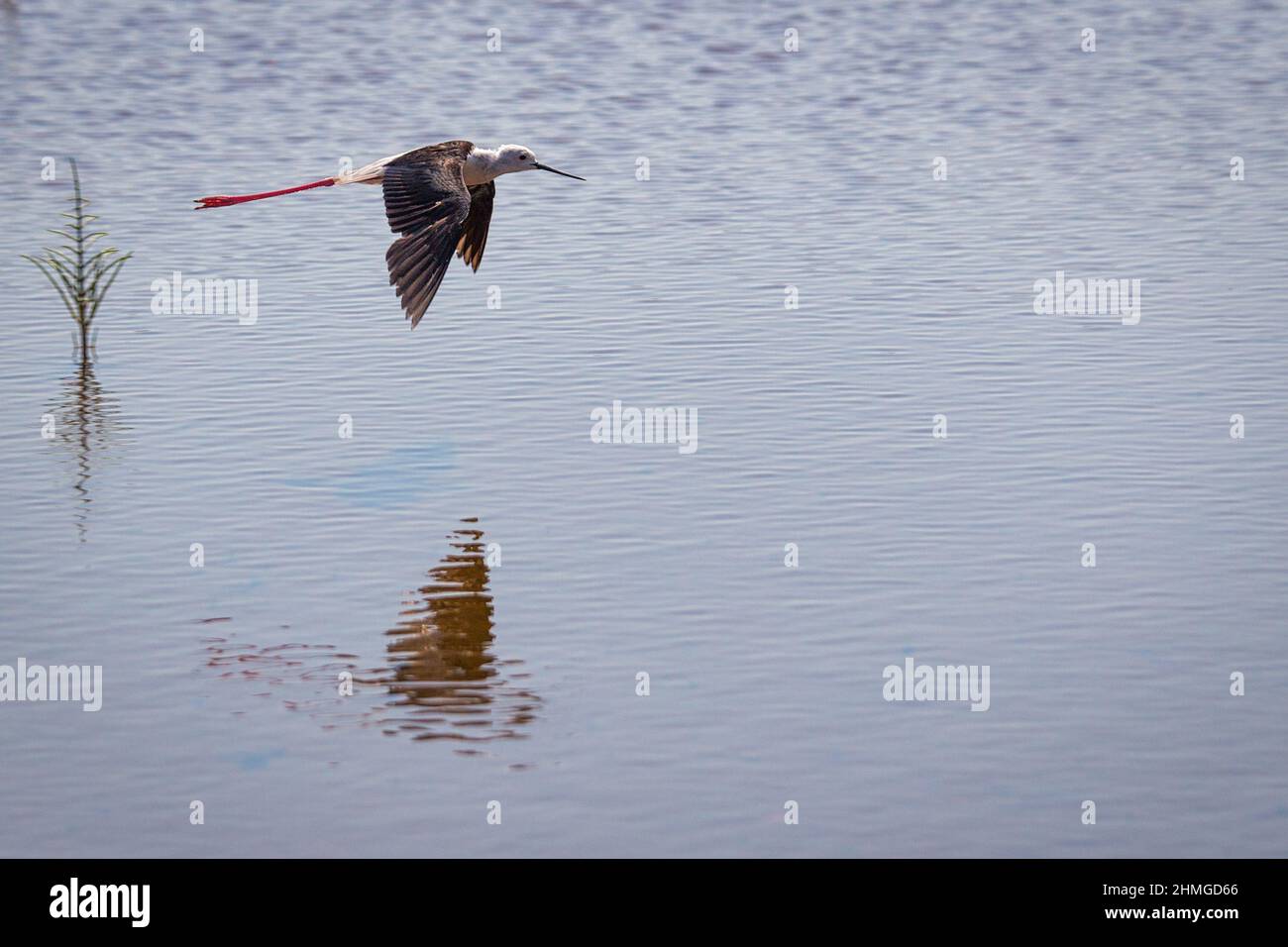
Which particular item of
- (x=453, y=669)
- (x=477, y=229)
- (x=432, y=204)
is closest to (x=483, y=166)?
(x=477, y=229)

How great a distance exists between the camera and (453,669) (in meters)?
8.91

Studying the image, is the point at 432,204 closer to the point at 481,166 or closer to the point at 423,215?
the point at 423,215

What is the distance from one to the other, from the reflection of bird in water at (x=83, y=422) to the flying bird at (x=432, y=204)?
1957mm

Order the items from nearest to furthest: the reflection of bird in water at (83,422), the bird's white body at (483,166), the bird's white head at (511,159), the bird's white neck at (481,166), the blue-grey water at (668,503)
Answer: the blue-grey water at (668,503), the reflection of bird in water at (83,422), the bird's white body at (483,166), the bird's white neck at (481,166), the bird's white head at (511,159)

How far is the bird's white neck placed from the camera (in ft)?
39.4

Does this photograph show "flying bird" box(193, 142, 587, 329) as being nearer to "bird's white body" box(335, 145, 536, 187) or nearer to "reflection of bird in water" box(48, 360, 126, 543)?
"bird's white body" box(335, 145, 536, 187)

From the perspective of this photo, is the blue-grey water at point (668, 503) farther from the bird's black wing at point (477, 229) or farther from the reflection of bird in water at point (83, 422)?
the bird's black wing at point (477, 229)

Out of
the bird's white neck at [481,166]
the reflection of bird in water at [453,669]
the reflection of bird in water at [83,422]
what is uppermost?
the bird's white neck at [481,166]

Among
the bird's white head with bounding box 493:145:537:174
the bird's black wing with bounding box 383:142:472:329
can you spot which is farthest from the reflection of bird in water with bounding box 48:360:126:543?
the bird's white head with bounding box 493:145:537:174

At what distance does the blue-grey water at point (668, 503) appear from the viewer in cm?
781

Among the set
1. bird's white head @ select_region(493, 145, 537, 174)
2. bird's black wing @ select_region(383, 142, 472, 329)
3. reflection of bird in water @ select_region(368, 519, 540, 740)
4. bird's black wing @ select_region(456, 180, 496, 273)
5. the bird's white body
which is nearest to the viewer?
reflection of bird in water @ select_region(368, 519, 540, 740)

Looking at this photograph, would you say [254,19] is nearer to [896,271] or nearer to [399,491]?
[896,271]

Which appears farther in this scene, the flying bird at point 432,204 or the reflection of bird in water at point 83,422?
the reflection of bird in water at point 83,422

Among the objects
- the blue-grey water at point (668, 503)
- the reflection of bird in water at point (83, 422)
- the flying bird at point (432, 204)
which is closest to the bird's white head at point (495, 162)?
the flying bird at point (432, 204)
